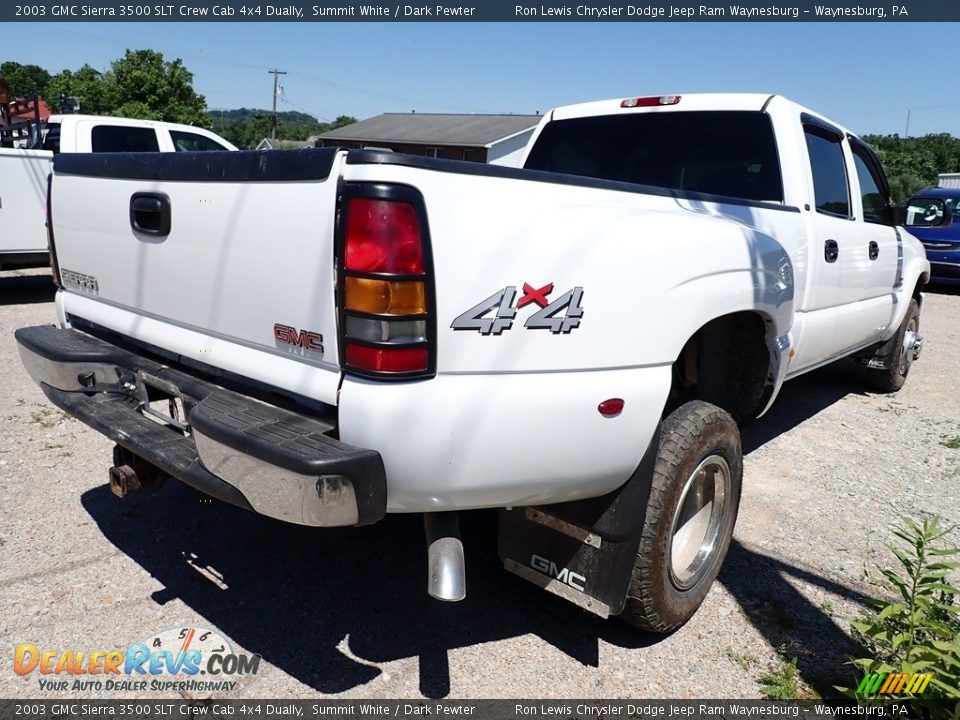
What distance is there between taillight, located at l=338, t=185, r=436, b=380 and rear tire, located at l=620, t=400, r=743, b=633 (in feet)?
3.54

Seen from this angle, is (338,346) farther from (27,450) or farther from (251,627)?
(27,450)

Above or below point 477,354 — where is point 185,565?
below

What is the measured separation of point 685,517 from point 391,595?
124 cm

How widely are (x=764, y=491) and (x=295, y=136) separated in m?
82.1

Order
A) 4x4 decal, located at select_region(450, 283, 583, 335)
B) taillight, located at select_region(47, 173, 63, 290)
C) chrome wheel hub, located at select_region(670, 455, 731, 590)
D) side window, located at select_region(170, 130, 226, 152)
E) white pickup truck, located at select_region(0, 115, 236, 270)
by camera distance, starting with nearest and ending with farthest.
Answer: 1. 4x4 decal, located at select_region(450, 283, 583, 335)
2. chrome wheel hub, located at select_region(670, 455, 731, 590)
3. taillight, located at select_region(47, 173, 63, 290)
4. white pickup truck, located at select_region(0, 115, 236, 270)
5. side window, located at select_region(170, 130, 226, 152)

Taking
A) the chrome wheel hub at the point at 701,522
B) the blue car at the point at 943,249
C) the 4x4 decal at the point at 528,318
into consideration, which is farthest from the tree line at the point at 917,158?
the 4x4 decal at the point at 528,318

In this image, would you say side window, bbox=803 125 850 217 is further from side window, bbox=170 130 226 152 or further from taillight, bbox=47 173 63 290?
side window, bbox=170 130 226 152

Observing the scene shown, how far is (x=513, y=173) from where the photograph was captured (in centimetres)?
215

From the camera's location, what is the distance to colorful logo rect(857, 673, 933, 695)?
229 centimetres

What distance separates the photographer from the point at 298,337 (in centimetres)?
218

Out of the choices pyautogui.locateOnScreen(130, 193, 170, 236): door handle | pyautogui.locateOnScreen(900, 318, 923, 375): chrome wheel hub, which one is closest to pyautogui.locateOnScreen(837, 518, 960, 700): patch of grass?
pyautogui.locateOnScreen(130, 193, 170, 236): door handle

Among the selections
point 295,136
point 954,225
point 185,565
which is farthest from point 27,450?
point 295,136

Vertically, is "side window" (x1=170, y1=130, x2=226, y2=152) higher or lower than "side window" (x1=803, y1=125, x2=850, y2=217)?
higher

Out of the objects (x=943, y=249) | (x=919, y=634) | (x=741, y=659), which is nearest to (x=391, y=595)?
(x=741, y=659)
